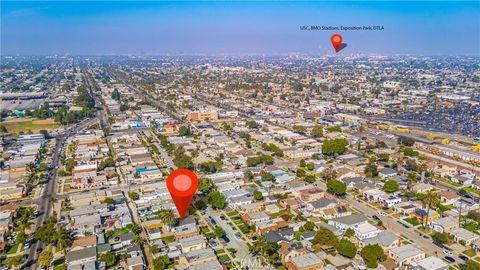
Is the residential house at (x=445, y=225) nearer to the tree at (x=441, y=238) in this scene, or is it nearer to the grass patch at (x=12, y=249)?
the tree at (x=441, y=238)

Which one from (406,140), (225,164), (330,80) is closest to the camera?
(225,164)

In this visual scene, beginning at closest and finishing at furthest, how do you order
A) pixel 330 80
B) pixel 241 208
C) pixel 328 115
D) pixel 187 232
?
pixel 187 232 → pixel 241 208 → pixel 328 115 → pixel 330 80

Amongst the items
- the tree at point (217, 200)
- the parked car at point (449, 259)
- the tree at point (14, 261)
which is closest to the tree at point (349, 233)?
the parked car at point (449, 259)

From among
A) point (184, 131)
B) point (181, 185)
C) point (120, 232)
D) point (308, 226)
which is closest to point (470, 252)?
point (308, 226)

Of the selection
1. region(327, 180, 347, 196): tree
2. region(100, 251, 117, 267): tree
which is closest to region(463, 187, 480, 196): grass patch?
region(327, 180, 347, 196): tree

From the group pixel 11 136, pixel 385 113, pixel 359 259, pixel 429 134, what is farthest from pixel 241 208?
pixel 385 113

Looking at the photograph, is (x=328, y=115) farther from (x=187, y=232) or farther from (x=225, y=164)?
(x=187, y=232)
